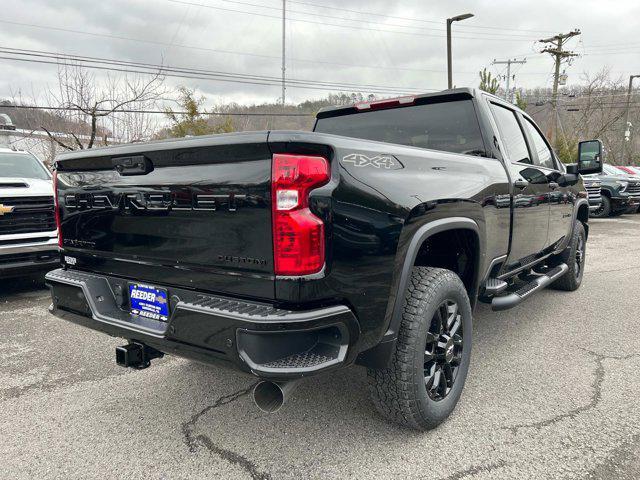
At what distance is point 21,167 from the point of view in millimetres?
6531

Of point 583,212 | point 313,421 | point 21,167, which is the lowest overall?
point 313,421

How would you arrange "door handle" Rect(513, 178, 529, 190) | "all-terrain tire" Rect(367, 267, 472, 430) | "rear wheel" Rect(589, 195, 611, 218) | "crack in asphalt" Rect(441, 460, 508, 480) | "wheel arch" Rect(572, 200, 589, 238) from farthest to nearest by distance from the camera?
"rear wheel" Rect(589, 195, 611, 218) < "wheel arch" Rect(572, 200, 589, 238) < "door handle" Rect(513, 178, 529, 190) < "all-terrain tire" Rect(367, 267, 472, 430) < "crack in asphalt" Rect(441, 460, 508, 480)

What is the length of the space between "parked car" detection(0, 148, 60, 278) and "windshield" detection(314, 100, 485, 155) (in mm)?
3939

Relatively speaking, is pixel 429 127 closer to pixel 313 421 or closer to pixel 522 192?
pixel 522 192

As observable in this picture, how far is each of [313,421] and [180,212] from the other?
1.42m

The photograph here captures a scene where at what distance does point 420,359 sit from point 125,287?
5.16ft

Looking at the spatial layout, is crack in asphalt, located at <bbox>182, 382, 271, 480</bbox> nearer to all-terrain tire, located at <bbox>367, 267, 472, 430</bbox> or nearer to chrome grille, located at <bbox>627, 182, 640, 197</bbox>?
all-terrain tire, located at <bbox>367, 267, 472, 430</bbox>

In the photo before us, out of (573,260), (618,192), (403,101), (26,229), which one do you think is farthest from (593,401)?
(618,192)

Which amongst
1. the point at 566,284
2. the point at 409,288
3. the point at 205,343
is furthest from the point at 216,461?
the point at 566,284

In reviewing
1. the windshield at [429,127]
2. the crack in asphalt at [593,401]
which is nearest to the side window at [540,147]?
the windshield at [429,127]

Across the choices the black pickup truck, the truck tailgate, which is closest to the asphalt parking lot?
the black pickup truck

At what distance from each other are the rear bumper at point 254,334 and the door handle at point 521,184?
215 centimetres

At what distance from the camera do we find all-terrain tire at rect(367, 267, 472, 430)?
2.27m

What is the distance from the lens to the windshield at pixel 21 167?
6.35m
